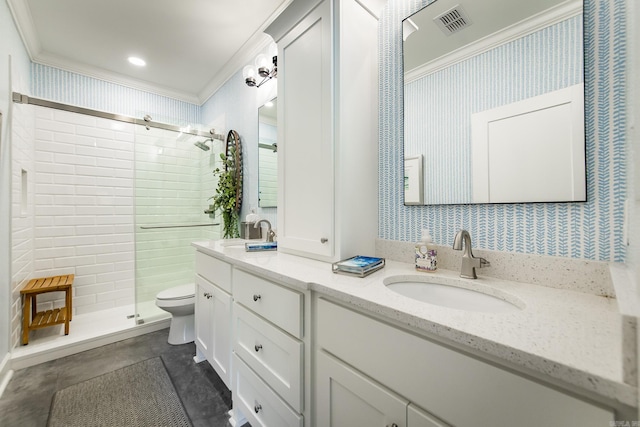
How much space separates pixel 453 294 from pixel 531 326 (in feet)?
1.26

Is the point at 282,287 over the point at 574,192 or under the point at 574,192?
under

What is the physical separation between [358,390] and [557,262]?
2.52ft

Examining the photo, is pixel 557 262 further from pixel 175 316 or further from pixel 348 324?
pixel 175 316

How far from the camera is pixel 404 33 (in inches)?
48.4

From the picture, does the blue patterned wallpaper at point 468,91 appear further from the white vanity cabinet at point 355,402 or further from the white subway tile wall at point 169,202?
the white subway tile wall at point 169,202

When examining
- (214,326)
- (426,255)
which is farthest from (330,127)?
(214,326)

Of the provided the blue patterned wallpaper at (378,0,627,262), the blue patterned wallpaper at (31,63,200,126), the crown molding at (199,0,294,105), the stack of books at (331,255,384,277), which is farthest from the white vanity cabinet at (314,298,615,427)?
the blue patterned wallpaper at (31,63,200,126)

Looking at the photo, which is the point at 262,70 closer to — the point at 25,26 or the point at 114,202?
the point at 25,26

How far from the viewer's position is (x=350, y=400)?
0.79 meters

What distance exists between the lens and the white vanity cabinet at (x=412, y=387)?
462 mm

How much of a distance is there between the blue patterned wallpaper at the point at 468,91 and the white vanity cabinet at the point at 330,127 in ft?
0.83

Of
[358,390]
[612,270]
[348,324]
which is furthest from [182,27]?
[612,270]

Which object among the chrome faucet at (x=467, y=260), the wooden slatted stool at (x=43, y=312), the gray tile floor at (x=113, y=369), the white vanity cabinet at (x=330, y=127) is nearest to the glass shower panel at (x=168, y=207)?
the gray tile floor at (x=113, y=369)

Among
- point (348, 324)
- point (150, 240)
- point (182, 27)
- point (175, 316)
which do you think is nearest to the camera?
point (348, 324)
